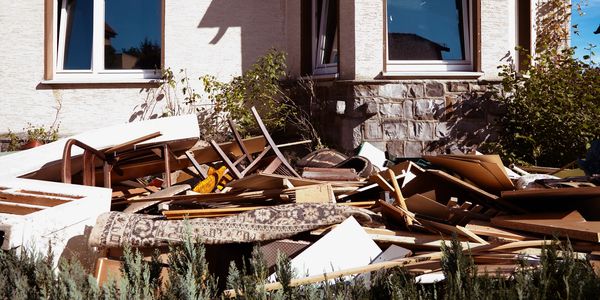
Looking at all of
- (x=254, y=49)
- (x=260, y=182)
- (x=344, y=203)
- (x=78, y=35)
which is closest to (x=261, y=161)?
(x=260, y=182)

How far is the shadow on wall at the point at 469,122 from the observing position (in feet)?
27.0

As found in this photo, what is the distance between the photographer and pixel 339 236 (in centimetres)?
370

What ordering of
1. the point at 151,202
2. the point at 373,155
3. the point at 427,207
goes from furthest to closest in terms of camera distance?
the point at 373,155 < the point at 151,202 < the point at 427,207

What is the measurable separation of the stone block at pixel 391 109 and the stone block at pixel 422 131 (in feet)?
0.72

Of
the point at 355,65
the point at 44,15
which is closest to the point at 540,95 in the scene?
the point at 355,65

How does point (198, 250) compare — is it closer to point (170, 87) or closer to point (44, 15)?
point (170, 87)

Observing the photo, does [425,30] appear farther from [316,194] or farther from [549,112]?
[316,194]

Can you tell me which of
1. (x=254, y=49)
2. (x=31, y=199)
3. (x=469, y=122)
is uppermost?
(x=254, y=49)

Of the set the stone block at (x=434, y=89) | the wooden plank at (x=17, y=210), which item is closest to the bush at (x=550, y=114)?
the stone block at (x=434, y=89)

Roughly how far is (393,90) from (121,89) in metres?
3.94

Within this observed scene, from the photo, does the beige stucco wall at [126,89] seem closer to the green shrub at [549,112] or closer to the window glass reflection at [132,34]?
the window glass reflection at [132,34]

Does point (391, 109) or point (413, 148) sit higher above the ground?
point (391, 109)

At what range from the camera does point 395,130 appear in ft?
26.9

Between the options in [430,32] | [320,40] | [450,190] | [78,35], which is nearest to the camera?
[450,190]
